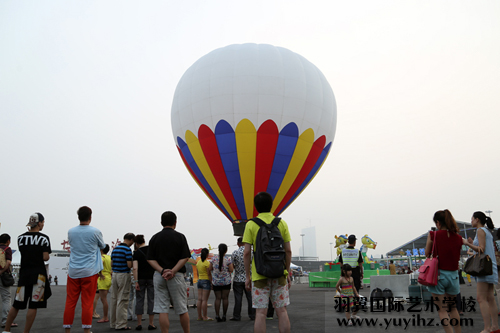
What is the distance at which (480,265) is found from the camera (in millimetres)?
5816

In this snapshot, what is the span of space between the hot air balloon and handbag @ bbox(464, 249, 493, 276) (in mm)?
11658

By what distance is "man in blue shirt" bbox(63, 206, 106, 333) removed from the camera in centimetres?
584

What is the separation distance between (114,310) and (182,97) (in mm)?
12359

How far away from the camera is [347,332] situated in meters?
6.63

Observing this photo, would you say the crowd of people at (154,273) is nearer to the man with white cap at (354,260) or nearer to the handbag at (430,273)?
the handbag at (430,273)

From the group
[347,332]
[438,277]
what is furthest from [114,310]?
[438,277]

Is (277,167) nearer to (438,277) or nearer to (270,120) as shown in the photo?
(270,120)

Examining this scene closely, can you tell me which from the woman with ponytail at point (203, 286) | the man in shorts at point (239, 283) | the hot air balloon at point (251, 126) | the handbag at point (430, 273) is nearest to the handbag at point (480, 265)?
the handbag at point (430, 273)

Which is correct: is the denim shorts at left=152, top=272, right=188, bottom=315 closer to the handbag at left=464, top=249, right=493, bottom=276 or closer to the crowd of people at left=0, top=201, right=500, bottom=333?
the crowd of people at left=0, top=201, right=500, bottom=333

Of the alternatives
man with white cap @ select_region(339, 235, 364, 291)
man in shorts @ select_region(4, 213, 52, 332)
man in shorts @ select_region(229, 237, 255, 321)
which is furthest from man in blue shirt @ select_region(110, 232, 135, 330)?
man with white cap @ select_region(339, 235, 364, 291)

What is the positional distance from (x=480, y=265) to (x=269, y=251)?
3246 mm

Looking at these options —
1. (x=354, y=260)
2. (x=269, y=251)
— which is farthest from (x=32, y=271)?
(x=354, y=260)

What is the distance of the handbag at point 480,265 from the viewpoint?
5766 mm

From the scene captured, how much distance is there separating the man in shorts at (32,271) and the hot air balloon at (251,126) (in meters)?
11.3
